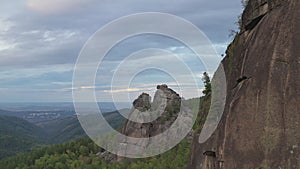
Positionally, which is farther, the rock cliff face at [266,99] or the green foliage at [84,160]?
the green foliage at [84,160]

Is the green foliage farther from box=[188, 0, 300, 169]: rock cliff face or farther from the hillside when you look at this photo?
box=[188, 0, 300, 169]: rock cliff face

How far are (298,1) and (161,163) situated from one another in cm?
6090

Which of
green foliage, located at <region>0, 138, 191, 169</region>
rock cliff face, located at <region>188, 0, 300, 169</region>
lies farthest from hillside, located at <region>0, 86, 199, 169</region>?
rock cliff face, located at <region>188, 0, 300, 169</region>

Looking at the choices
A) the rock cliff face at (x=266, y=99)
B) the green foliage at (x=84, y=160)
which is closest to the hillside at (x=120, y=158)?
the green foliage at (x=84, y=160)

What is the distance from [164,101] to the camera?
9169 cm

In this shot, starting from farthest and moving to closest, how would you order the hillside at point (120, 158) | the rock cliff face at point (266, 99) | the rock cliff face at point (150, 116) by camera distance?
1. the rock cliff face at point (150, 116)
2. the hillside at point (120, 158)
3. the rock cliff face at point (266, 99)

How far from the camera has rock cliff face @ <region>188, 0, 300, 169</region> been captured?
1798 centimetres

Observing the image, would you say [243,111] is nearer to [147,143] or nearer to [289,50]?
[289,50]

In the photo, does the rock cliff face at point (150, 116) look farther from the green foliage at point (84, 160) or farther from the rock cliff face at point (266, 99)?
the rock cliff face at point (266, 99)

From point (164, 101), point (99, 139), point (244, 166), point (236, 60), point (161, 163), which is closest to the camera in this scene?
point (244, 166)

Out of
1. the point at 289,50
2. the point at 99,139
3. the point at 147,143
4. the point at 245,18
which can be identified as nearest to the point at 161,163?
the point at 147,143

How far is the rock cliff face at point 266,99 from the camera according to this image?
18.0 m

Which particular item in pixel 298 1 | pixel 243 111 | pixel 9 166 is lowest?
pixel 9 166

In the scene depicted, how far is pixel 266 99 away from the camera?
1898 cm
